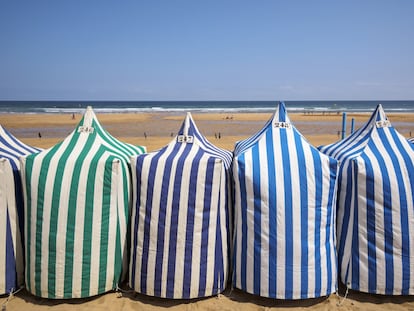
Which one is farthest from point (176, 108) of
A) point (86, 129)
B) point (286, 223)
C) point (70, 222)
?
point (286, 223)

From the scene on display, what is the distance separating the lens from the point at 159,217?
301 centimetres

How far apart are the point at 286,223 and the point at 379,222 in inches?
35.0

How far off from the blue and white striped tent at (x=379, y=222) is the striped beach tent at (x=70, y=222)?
226cm

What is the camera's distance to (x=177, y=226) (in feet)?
9.84

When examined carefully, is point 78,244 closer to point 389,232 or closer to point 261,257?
point 261,257

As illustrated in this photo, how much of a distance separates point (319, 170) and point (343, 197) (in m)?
0.44

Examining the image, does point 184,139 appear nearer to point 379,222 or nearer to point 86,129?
point 86,129

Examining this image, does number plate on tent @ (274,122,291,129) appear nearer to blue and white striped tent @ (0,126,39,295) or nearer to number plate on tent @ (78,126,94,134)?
number plate on tent @ (78,126,94,134)

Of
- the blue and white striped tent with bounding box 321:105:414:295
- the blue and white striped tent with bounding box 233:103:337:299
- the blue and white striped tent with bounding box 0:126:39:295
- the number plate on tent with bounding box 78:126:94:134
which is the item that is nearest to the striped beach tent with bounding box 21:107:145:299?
the blue and white striped tent with bounding box 0:126:39:295

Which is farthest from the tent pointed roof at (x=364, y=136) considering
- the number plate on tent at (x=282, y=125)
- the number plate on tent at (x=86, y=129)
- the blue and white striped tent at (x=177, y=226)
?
the number plate on tent at (x=86, y=129)

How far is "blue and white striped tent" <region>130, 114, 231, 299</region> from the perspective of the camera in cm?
300

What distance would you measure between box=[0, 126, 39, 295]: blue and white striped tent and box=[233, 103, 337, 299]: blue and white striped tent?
2139mm

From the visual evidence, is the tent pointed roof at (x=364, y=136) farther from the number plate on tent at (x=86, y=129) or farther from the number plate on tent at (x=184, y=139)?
the number plate on tent at (x=86, y=129)

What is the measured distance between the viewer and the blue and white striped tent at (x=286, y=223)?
2.94m
